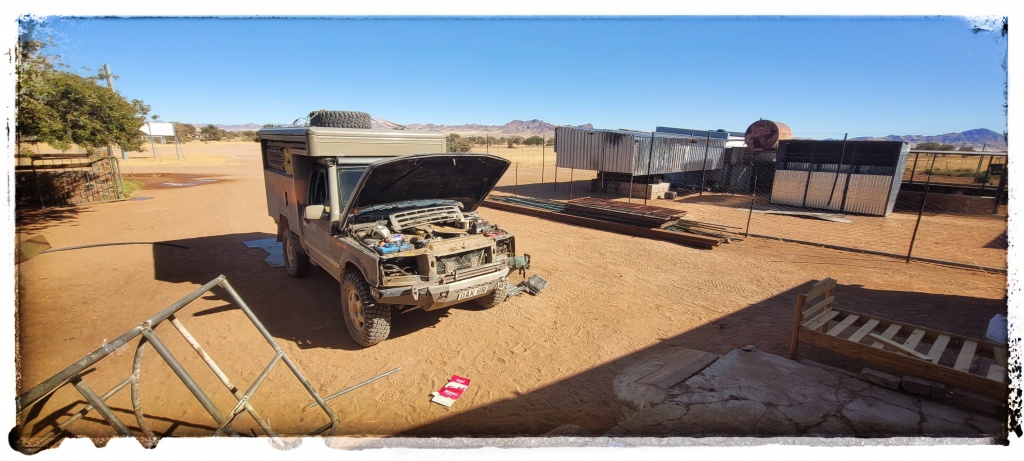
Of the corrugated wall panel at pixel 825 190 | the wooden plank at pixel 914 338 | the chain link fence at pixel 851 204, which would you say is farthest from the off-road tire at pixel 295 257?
the corrugated wall panel at pixel 825 190

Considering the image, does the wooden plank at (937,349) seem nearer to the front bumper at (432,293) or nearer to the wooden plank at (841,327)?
the wooden plank at (841,327)

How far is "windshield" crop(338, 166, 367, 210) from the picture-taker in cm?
591


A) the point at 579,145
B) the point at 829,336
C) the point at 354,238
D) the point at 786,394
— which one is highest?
the point at 579,145

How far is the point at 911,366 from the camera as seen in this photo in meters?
3.78

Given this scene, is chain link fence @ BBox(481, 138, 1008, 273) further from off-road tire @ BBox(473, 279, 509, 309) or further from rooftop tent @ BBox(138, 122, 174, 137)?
rooftop tent @ BBox(138, 122, 174, 137)

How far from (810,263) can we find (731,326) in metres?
4.57

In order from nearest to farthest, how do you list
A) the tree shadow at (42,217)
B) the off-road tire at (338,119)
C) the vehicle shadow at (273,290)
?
the vehicle shadow at (273,290)
the off-road tire at (338,119)
the tree shadow at (42,217)

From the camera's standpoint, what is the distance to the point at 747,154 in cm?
2255

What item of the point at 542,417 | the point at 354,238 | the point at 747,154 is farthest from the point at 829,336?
the point at 747,154

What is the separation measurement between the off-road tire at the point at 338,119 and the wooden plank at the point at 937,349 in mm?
7576

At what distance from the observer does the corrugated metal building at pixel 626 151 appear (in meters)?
18.1

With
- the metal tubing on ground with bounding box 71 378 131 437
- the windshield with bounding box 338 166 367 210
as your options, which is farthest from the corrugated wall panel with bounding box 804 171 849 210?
the metal tubing on ground with bounding box 71 378 131 437

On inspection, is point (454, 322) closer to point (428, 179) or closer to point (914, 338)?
point (428, 179)

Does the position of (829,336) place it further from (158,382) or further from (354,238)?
(158,382)
